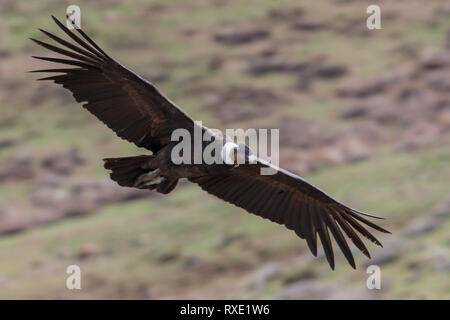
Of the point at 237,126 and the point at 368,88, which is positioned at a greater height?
the point at 368,88

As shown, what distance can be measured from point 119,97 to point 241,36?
37.7 metres

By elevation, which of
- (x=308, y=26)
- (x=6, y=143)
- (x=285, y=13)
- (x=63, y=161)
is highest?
(x=285, y=13)

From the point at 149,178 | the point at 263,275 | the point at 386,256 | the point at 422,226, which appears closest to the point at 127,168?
the point at 149,178

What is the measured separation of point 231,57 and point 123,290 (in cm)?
2183

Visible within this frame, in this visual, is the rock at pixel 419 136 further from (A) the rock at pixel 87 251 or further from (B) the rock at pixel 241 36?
(A) the rock at pixel 87 251

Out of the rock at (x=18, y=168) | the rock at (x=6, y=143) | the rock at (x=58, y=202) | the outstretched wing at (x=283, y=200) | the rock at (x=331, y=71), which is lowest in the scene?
the outstretched wing at (x=283, y=200)

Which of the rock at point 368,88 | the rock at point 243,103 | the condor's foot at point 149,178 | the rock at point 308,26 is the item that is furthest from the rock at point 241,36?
the condor's foot at point 149,178

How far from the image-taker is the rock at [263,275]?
30.2 meters

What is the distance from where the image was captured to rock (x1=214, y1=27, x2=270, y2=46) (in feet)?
173

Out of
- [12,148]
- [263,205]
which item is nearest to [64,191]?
[12,148]

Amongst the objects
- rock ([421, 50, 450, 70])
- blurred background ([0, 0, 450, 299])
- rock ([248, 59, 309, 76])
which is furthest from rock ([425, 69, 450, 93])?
rock ([248, 59, 309, 76])

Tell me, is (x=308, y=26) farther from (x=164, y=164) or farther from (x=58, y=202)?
(x=164, y=164)

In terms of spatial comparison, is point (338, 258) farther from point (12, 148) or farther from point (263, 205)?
point (12, 148)

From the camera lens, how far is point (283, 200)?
17.6 m
